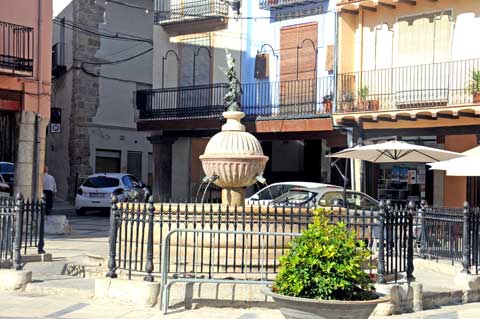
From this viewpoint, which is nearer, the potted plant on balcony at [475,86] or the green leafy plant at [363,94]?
the potted plant on balcony at [475,86]

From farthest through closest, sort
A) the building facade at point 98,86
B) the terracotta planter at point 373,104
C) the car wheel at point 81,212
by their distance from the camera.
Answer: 1. the building facade at point 98,86
2. the car wheel at point 81,212
3. the terracotta planter at point 373,104

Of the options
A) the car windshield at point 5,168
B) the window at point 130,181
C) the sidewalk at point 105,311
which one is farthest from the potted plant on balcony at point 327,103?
the sidewalk at point 105,311

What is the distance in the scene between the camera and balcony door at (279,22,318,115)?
24.8 m

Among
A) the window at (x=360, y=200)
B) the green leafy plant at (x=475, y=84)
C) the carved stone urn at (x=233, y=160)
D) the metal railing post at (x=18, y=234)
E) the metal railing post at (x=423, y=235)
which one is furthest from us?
the green leafy plant at (x=475, y=84)

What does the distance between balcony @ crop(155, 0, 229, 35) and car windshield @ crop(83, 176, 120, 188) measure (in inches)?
240

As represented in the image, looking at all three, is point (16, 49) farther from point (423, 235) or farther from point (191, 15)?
point (423, 235)

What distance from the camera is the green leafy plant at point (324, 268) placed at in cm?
666

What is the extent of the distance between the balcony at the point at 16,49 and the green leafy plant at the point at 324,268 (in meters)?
14.4

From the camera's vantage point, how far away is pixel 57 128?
26172mm

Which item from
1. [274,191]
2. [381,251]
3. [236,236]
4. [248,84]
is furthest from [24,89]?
[381,251]

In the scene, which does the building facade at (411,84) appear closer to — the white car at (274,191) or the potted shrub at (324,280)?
the white car at (274,191)

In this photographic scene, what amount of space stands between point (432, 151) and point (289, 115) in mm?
8836

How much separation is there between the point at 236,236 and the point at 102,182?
18.7 metres

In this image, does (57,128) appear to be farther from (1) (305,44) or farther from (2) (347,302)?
(2) (347,302)
